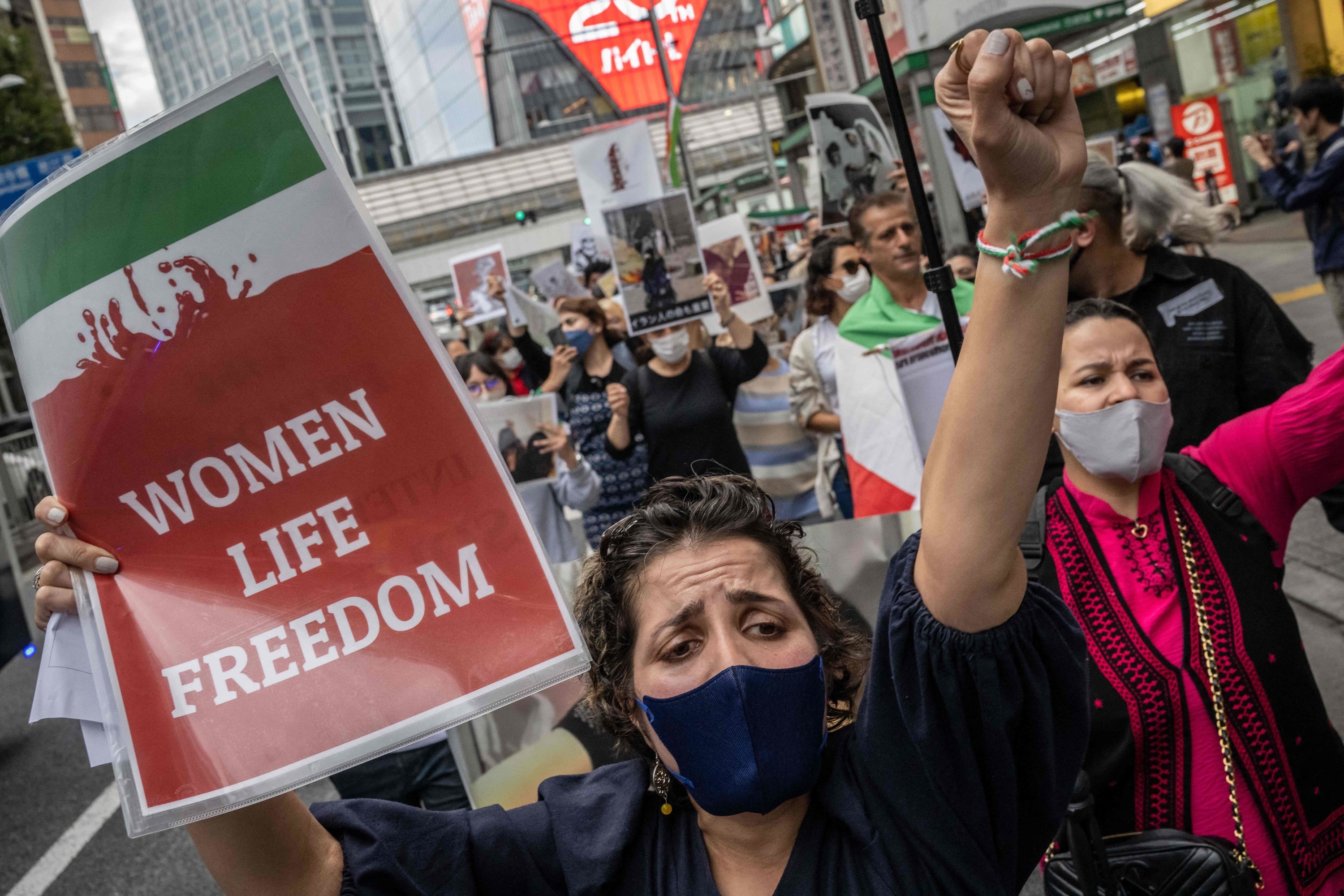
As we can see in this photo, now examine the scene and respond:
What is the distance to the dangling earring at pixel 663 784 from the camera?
64.5 inches

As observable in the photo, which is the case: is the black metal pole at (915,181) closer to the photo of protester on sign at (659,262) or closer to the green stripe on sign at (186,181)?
the green stripe on sign at (186,181)

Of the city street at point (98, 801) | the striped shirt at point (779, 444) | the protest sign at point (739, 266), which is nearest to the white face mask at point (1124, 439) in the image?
the city street at point (98, 801)

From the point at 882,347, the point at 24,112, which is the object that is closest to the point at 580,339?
the point at 882,347

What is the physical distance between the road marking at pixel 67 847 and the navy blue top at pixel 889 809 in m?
4.14

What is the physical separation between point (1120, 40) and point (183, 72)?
136869 millimetres

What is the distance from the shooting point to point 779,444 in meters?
5.59

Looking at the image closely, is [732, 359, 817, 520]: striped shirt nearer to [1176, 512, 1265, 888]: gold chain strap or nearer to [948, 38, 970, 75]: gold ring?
[1176, 512, 1265, 888]: gold chain strap

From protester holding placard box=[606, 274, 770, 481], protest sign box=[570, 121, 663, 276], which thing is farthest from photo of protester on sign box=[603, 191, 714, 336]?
protest sign box=[570, 121, 663, 276]

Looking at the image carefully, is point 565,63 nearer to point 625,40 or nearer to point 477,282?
point 625,40

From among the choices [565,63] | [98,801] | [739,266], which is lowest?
[98,801]

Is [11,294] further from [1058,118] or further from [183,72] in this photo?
[183,72]

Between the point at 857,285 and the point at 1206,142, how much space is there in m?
13.8

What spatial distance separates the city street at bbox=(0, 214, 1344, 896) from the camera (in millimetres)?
4492

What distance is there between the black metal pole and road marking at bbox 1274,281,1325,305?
922 centimetres
